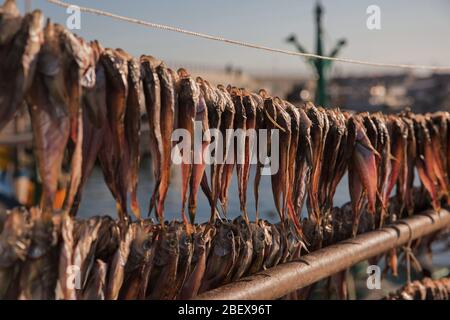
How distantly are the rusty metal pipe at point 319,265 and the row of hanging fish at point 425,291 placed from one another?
1.66ft

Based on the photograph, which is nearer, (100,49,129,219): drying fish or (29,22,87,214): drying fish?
(29,22,87,214): drying fish

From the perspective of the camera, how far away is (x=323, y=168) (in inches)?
130

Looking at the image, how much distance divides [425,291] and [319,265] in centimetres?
189

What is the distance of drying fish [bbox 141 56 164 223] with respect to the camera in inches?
86.7

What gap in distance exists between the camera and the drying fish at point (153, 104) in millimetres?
2201

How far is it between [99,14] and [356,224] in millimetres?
2100

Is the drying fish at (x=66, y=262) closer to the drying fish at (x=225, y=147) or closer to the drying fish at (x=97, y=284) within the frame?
the drying fish at (x=97, y=284)

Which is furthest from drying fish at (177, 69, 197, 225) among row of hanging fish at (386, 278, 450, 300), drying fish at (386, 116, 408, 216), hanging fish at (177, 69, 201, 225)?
row of hanging fish at (386, 278, 450, 300)

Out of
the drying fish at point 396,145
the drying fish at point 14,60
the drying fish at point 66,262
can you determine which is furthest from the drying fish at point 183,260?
the drying fish at point 396,145

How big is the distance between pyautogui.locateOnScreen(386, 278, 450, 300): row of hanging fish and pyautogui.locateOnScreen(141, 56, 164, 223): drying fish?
267 centimetres

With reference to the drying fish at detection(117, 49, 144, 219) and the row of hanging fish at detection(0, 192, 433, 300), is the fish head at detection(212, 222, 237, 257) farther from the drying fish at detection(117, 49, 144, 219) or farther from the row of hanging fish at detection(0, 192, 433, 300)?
the drying fish at detection(117, 49, 144, 219)

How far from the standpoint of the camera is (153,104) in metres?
2.22
